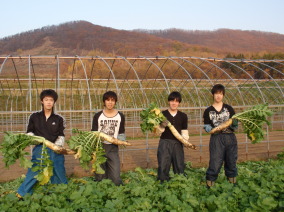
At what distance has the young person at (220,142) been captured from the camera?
5105mm

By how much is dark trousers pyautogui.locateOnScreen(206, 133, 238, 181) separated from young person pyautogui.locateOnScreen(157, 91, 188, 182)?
19.8 inches

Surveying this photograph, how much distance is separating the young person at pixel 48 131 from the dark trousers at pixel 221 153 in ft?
7.81

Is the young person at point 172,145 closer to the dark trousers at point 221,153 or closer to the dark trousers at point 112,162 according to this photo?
the dark trousers at point 221,153

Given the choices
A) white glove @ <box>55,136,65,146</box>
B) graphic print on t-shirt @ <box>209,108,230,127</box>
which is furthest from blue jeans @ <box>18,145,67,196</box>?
graphic print on t-shirt @ <box>209,108,230,127</box>

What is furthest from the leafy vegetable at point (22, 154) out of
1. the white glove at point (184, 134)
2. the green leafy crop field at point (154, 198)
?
the white glove at point (184, 134)

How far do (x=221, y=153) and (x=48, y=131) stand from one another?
9.05 ft

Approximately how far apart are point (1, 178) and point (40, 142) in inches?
139

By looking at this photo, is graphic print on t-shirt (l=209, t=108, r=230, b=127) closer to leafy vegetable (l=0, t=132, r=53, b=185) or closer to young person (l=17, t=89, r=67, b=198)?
young person (l=17, t=89, r=67, b=198)

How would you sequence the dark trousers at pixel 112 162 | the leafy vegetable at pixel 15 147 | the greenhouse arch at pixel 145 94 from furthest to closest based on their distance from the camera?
1. the greenhouse arch at pixel 145 94
2. the dark trousers at pixel 112 162
3. the leafy vegetable at pixel 15 147

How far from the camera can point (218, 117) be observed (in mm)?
5199

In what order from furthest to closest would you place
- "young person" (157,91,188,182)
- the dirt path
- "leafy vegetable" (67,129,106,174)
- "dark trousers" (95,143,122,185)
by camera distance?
the dirt path → "young person" (157,91,188,182) → "dark trousers" (95,143,122,185) → "leafy vegetable" (67,129,106,174)

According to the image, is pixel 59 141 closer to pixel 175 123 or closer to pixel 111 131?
pixel 111 131

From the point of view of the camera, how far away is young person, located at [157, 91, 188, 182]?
16.5 feet

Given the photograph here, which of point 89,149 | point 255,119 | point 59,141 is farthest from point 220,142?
point 59,141
